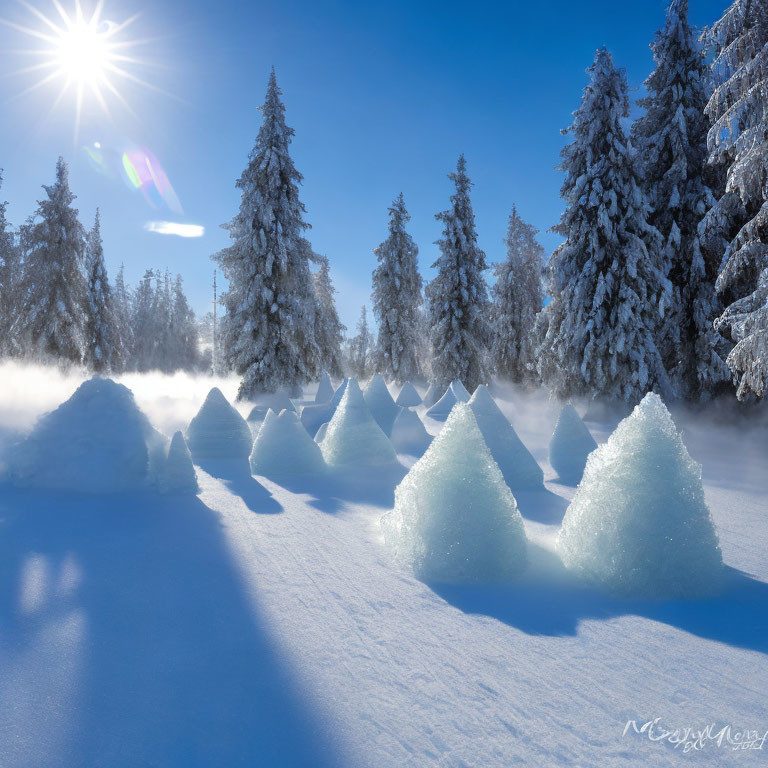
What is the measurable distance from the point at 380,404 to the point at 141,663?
10.1 m

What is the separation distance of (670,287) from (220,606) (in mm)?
14411

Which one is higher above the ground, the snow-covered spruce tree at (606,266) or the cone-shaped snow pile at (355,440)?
the snow-covered spruce tree at (606,266)

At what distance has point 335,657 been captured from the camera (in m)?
2.86

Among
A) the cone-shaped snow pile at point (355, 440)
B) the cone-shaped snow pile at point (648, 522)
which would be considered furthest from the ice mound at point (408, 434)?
the cone-shaped snow pile at point (648, 522)

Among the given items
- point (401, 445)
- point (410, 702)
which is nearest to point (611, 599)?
point (410, 702)

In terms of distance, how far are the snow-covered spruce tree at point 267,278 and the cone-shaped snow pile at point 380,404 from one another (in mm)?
6620

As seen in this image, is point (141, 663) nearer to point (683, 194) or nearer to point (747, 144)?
point (747, 144)

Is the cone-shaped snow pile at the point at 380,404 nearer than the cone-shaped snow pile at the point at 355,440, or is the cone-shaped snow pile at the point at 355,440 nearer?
the cone-shaped snow pile at the point at 355,440

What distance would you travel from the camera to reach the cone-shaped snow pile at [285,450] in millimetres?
8117

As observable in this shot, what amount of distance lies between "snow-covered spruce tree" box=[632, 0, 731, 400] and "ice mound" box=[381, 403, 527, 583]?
12.4 m

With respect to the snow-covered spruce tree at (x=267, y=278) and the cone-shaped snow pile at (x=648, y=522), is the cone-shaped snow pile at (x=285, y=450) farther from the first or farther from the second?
the snow-covered spruce tree at (x=267, y=278)

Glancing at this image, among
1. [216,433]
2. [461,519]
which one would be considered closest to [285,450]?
[216,433]

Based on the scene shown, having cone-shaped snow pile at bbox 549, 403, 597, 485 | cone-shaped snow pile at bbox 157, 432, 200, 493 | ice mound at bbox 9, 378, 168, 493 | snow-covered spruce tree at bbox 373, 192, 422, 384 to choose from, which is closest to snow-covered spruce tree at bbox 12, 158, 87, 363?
snow-covered spruce tree at bbox 373, 192, 422, 384

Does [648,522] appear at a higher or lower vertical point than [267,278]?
lower
